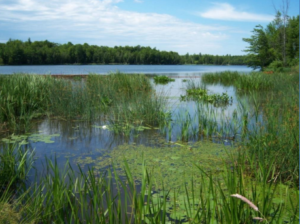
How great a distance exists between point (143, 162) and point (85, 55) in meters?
55.2

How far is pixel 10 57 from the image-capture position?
142ft

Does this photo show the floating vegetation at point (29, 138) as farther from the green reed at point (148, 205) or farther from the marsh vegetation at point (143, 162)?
the green reed at point (148, 205)

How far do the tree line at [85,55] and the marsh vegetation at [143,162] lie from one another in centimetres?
2719

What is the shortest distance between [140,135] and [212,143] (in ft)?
4.13

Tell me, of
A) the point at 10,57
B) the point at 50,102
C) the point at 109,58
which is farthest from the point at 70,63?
the point at 50,102

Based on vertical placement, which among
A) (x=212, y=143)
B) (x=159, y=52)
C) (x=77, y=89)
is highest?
(x=159, y=52)

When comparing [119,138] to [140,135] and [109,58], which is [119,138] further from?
[109,58]

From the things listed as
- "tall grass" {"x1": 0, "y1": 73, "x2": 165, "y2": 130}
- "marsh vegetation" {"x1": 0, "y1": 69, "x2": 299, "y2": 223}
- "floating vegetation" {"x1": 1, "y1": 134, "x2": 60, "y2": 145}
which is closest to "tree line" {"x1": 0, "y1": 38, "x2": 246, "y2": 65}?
"tall grass" {"x1": 0, "y1": 73, "x2": 165, "y2": 130}

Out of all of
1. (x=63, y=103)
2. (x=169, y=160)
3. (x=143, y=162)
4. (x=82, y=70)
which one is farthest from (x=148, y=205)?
(x=82, y=70)

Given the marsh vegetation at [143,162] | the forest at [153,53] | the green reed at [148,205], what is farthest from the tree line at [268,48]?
the green reed at [148,205]

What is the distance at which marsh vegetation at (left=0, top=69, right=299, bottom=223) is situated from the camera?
6.61ft

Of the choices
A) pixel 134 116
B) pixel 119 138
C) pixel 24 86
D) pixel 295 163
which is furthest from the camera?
pixel 24 86

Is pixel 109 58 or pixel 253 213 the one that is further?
pixel 109 58

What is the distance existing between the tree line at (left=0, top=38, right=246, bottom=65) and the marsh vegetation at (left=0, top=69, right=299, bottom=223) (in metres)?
27.2
